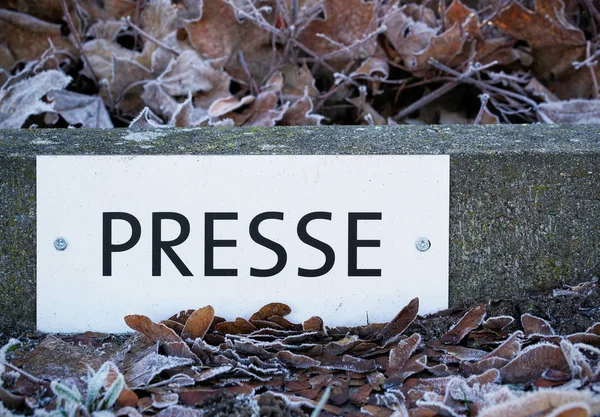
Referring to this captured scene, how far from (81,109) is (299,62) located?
87 cm

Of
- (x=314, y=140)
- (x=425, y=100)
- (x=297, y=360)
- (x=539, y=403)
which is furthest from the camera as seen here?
(x=425, y=100)

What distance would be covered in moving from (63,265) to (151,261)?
234mm

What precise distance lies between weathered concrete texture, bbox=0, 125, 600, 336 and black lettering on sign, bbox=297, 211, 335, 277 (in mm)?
171

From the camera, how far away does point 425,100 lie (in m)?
2.45

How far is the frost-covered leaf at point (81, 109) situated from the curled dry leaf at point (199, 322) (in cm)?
111

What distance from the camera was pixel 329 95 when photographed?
241cm

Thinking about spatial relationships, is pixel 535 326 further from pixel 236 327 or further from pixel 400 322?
pixel 236 327

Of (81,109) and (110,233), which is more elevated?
(81,109)

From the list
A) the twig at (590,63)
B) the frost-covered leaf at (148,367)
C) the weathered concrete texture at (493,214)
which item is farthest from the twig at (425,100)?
the frost-covered leaf at (148,367)

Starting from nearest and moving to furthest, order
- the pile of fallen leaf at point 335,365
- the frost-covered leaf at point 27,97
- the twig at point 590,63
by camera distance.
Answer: the pile of fallen leaf at point 335,365
the frost-covered leaf at point 27,97
the twig at point 590,63

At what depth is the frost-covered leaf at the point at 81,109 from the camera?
230 centimetres

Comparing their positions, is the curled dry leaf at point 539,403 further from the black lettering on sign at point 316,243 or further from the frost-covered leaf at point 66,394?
the frost-covered leaf at point 66,394

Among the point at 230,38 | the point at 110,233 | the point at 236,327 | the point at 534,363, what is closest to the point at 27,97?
the point at 230,38

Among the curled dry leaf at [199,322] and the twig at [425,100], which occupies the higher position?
the twig at [425,100]
